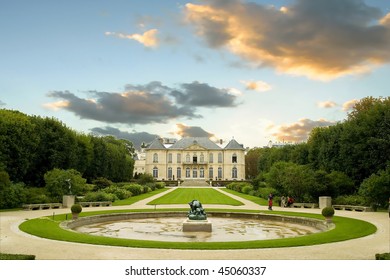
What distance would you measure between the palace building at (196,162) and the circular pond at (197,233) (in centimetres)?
7623

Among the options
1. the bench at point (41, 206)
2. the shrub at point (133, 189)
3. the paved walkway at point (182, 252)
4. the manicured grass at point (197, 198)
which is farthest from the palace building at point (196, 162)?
the paved walkway at point (182, 252)

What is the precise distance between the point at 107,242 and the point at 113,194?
23409mm

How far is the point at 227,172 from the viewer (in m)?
101

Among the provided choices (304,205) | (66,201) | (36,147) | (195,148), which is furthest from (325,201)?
(195,148)

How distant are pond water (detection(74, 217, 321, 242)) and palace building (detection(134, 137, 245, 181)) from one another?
78.2 m

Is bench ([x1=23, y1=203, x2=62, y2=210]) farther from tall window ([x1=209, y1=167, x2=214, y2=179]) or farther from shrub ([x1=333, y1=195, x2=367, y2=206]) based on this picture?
tall window ([x1=209, y1=167, x2=214, y2=179])

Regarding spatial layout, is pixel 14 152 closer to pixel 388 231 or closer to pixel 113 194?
pixel 113 194

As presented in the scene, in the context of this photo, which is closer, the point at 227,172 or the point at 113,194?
the point at 113,194

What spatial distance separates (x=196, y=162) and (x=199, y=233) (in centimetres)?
8361

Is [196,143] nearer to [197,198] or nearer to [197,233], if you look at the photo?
[197,198]

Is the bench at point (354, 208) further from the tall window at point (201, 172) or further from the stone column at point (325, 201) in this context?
the tall window at point (201, 172)

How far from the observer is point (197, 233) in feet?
57.9

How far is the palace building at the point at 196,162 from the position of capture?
101 metres

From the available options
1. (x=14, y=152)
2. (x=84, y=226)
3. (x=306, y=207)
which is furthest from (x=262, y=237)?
(x=14, y=152)
